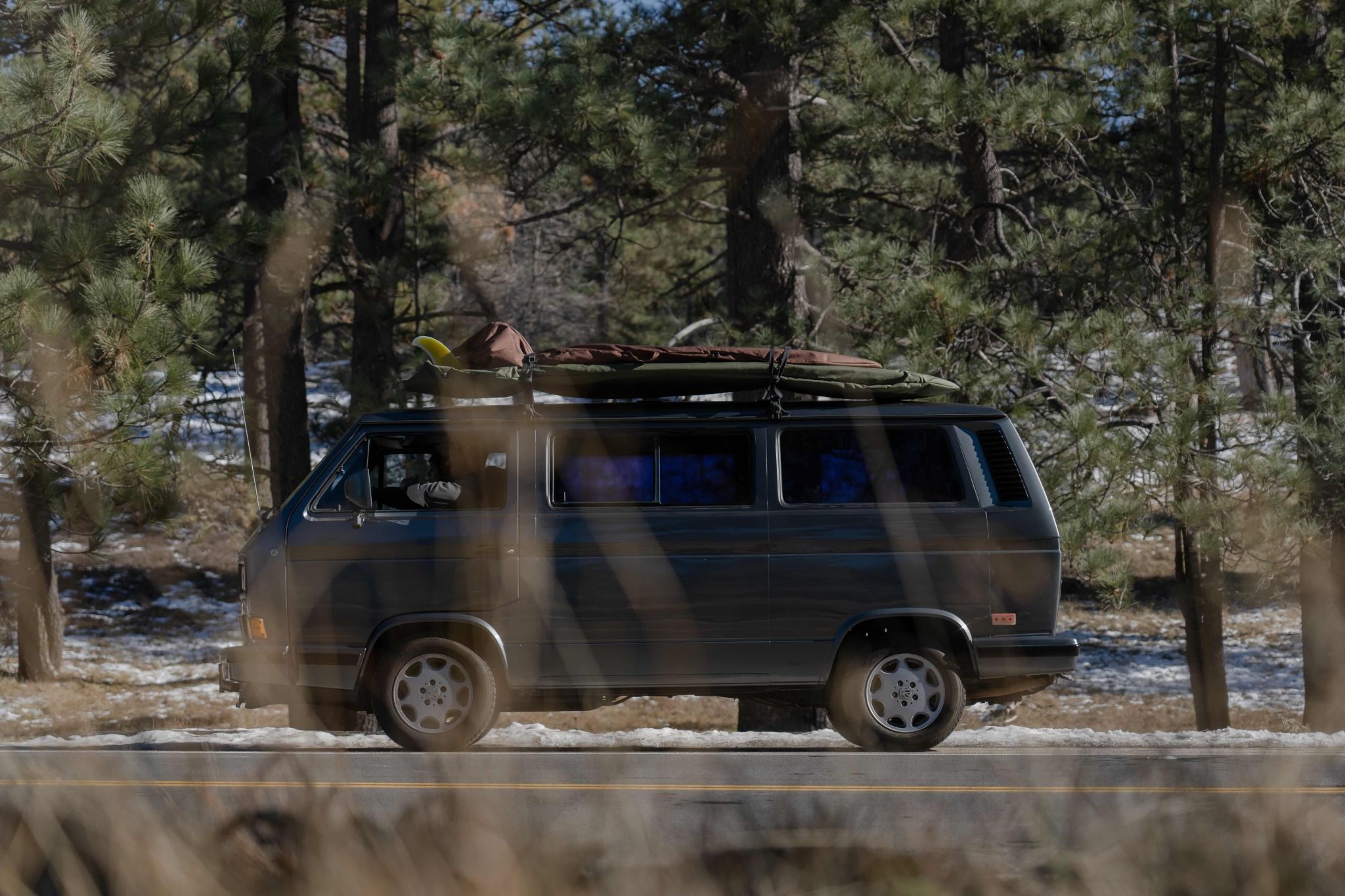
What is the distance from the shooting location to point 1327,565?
1263 centimetres

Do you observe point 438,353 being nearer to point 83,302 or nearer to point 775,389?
point 775,389

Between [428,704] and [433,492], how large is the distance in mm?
1235

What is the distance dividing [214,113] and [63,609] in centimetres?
1761

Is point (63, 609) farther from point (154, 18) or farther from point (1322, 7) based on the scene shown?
point (1322, 7)

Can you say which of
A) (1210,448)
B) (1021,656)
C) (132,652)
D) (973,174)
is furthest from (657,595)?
(132,652)

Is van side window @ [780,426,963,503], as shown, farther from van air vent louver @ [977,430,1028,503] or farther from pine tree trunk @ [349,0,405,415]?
pine tree trunk @ [349,0,405,415]

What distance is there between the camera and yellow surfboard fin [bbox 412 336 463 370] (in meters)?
7.82

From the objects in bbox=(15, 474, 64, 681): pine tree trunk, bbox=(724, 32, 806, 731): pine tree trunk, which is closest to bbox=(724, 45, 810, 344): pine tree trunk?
bbox=(724, 32, 806, 731): pine tree trunk

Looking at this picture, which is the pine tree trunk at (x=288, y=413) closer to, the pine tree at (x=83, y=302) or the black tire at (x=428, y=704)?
the pine tree at (x=83, y=302)

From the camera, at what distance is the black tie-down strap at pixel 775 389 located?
776cm

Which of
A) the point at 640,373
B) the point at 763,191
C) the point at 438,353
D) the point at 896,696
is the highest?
the point at 763,191

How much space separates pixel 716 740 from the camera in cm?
891

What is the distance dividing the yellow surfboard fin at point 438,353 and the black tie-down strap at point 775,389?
189 cm

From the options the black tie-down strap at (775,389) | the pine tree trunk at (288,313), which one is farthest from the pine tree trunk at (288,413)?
the black tie-down strap at (775,389)
